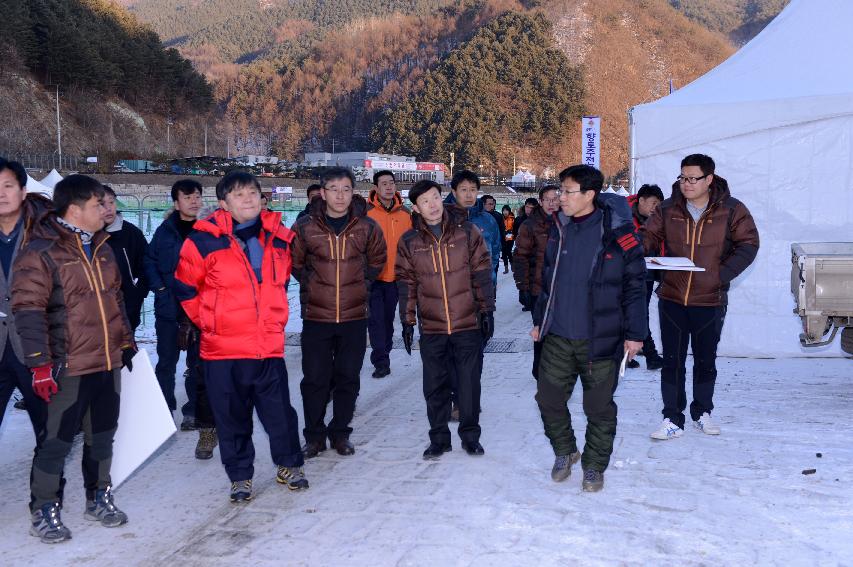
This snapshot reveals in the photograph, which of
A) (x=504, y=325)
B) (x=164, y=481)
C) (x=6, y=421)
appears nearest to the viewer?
(x=164, y=481)

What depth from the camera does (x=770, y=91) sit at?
772cm

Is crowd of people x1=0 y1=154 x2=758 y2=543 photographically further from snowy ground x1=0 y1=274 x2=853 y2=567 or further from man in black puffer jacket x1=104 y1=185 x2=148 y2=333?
snowy ground x1=0 y1=274 x2=853 y2=567

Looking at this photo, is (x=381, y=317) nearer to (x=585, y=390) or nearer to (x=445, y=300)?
(x=445, y=300)

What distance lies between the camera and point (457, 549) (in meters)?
3.79

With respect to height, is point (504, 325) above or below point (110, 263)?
below

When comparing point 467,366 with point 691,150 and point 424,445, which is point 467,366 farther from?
point 691,150

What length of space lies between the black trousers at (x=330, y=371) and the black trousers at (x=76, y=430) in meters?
1.35

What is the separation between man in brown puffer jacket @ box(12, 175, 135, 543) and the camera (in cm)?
377

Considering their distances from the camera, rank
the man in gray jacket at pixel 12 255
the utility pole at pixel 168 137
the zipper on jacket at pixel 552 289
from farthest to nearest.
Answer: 1. the utility pole at pixel 168 137
2. the zipper on jacket at pixel 552 289
3. the man in gray jacket at pixel 12 255

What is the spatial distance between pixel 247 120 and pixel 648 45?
90.9 m

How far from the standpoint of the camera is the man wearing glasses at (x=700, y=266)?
5367 mm

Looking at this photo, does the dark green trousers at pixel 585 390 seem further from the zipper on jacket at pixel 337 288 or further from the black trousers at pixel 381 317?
the black trousers at pixel 381 317

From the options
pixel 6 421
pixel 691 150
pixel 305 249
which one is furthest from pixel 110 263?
pixel 691 150

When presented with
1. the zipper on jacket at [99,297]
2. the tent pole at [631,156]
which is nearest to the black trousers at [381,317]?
the tent pole at [631,156]
